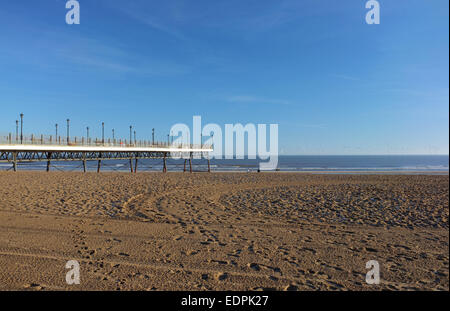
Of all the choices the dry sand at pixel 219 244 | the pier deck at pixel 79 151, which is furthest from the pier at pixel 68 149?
the dry sand at pixel 219 244

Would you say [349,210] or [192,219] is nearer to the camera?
[192,219]

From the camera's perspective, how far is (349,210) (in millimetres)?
9758

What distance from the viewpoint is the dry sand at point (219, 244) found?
161 inches

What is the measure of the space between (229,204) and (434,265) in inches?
279

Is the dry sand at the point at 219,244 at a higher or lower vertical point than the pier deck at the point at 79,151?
lower

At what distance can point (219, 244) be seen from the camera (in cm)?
579

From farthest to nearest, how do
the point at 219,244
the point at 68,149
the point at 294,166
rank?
1. the point at 294,166
2. the point at 68,149
3. the point at 219,244

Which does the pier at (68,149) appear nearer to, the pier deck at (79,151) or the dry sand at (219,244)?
the pier deck at (79,151)

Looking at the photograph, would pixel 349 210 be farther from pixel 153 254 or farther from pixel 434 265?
pixel 153 254

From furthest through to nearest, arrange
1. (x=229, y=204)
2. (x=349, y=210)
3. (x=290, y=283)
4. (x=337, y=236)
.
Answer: (x=229, y=204) < (x=349, y=210) < (x=337, y=236) < (x=290, y=283)

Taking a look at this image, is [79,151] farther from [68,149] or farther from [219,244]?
[219,244]

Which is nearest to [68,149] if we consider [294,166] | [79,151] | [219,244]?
[79,151]

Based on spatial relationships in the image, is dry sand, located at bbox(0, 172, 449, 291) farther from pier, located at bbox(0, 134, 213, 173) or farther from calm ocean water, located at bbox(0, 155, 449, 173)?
calm ocean water, located at bbox(0, 155, 449, 173)
